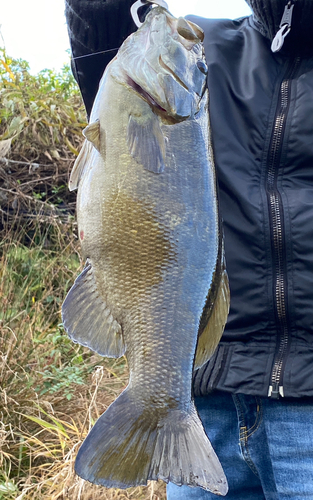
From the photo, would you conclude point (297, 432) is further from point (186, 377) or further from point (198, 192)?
point (198, 192)

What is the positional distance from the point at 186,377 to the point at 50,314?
3501 millimetres

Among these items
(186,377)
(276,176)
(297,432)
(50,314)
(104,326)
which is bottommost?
(50,314)

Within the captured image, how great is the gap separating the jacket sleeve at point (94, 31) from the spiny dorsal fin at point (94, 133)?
28 cm

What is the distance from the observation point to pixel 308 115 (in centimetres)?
137

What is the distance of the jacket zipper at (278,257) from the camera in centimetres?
133

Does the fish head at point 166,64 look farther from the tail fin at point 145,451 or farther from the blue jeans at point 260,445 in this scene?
the blue jeans at point 260,445

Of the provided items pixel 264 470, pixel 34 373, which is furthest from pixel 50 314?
pixel 264 470

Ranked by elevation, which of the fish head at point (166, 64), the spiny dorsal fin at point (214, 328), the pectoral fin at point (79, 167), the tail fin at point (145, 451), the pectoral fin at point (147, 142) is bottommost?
the tail fin at point (145, 451)

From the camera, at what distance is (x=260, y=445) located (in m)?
1.38

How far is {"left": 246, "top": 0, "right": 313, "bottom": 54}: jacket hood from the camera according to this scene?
141 cm

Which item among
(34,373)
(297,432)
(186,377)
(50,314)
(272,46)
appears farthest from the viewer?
(50,314)

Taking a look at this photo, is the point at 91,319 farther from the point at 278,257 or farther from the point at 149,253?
the point at 278,257

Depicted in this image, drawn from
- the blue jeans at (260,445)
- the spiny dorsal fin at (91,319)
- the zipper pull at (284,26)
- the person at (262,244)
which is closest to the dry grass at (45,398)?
the blue jeans at (260,445)

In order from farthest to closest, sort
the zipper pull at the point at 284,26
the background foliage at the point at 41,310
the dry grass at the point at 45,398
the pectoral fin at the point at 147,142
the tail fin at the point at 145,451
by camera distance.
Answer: the background foliage at the point at 41,310
the dry grass at the point at 45,398
the zipper pull at the point at 284,26
the pectoral fin at the point at 147,142
the tail fin at the point at 145,451
